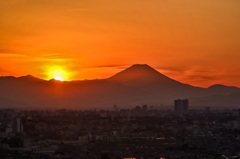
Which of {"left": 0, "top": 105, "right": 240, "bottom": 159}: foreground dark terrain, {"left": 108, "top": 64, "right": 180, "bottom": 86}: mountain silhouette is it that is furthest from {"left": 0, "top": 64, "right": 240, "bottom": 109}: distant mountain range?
{"left": 0, "top": 105, "right": 240, "bottom": 159}: foreground dark terrain

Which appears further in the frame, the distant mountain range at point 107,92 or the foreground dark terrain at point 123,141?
the distant mountain range at point 107,92

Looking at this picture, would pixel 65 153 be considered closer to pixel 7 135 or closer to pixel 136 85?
pixel 7 135

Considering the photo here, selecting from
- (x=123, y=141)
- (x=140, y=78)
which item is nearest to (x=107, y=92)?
(x=140, y=78)

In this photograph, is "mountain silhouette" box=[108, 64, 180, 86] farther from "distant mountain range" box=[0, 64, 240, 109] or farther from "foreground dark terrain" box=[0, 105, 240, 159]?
"foreground dark terrain" box=[0, 105, 240, 159]

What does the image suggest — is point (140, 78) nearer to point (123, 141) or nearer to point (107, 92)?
point (107, 92)

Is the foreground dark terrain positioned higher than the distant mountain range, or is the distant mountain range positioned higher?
the distant mountain range

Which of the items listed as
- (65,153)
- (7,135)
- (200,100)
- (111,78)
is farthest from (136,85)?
(65,153)

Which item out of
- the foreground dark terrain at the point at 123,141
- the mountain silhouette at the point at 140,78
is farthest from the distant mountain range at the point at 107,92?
the foreground dark terrain at the point at 123,141

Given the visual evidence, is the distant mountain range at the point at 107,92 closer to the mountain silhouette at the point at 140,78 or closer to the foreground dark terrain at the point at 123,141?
the mountain silhouette at the point at 140,78

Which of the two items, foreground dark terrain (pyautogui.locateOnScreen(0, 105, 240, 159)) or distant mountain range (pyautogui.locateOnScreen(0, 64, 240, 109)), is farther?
distant mountain range (pyautogui.locateOnScreen(0, 64, 240, 109))
